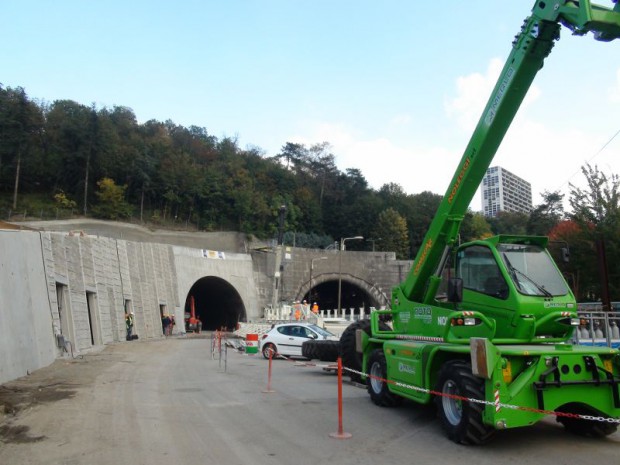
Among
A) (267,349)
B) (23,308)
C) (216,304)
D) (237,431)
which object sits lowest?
(216,304)

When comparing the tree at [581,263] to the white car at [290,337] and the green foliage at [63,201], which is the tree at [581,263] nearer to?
the white car at [290,337]

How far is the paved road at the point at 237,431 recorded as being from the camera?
6.11 m

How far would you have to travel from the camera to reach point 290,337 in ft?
64.5

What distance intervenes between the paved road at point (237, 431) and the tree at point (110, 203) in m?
56.5

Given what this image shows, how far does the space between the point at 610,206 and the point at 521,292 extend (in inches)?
879

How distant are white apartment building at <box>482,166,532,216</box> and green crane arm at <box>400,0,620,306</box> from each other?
123 m

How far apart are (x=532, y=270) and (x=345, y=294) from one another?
213ft

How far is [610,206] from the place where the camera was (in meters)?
25.9

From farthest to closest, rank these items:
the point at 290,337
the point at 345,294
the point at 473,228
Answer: the point at 473,228 < the point at 345,294 < the point at 290,337

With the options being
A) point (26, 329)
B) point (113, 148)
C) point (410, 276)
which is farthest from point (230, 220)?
point (410, 276)

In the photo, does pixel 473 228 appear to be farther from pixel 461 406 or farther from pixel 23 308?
pixel 461 406

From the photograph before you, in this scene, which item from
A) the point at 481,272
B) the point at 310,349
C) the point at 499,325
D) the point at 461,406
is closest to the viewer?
the point at 461,406

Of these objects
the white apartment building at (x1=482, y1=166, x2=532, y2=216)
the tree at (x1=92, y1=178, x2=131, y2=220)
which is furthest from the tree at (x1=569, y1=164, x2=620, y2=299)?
the white apartment building at (x1=482, y1=166, x2=532, y2=216)

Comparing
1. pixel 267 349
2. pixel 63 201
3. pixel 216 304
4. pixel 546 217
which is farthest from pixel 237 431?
pixel 63 201
